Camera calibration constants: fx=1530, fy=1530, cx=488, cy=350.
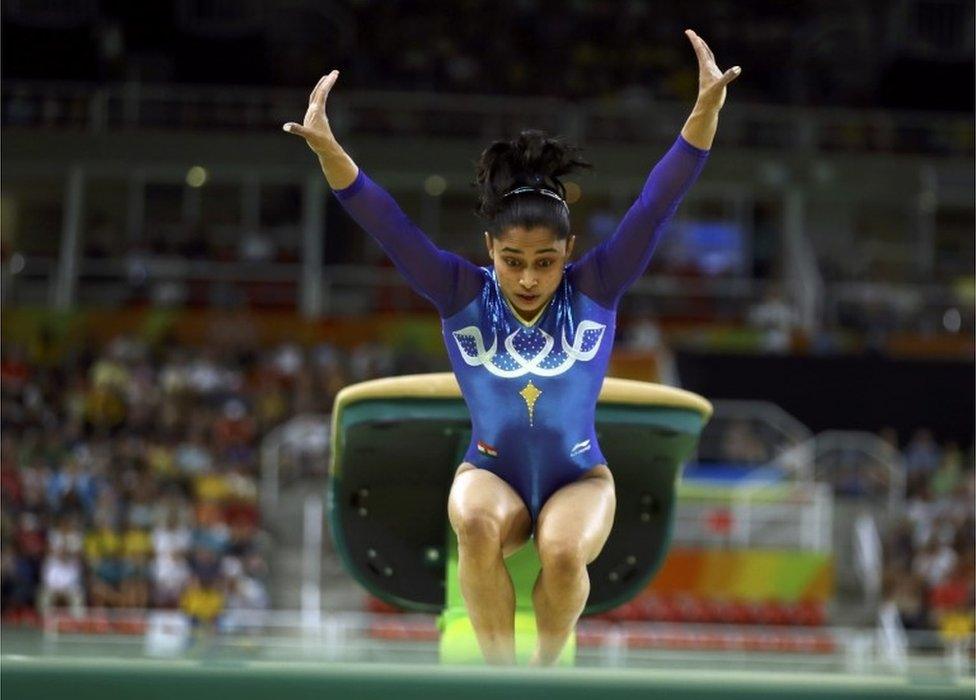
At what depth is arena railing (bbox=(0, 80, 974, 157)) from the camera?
19297 millimetres

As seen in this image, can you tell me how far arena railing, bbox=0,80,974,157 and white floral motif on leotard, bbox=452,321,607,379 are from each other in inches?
603

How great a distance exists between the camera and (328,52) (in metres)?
21.7

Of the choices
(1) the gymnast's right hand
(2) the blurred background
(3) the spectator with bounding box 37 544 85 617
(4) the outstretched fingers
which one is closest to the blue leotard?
(1) the gymnast's right hand

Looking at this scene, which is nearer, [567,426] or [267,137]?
[567,426]

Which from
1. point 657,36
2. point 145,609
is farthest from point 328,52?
point 145,609

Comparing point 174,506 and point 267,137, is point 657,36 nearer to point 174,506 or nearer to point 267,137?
point 267,137

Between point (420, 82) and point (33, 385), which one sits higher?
point (420, 82)

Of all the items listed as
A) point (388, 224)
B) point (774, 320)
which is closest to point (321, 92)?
point (388, 224)

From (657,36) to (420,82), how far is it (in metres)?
3.58

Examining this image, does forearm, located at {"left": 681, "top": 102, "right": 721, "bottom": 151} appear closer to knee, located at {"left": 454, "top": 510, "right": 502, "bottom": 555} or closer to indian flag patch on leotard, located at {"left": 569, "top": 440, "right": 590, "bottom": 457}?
indian flag patch on leotard, located at {"left": 569, "top": 440, "right": 590, "bottom": 457}

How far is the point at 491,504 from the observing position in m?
3.72

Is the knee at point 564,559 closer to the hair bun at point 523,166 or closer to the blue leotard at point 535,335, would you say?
the blue leotard at point 535,335

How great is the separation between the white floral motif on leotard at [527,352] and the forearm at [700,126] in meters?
0.54

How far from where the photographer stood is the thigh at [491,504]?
3697 mm
